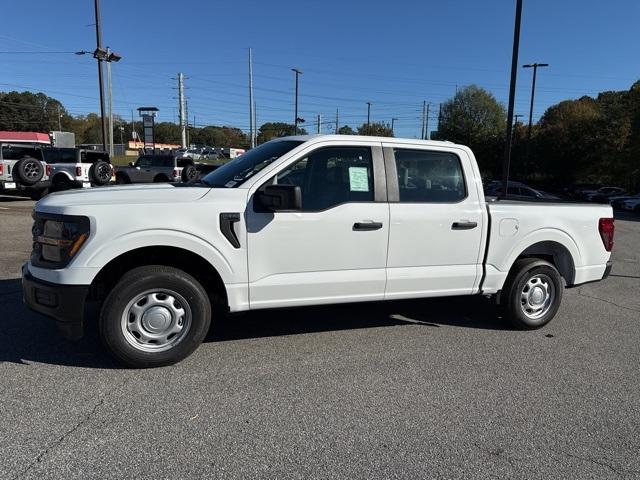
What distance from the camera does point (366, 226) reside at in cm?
436

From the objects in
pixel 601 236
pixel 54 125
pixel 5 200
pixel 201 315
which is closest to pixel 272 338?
pixel 201 315

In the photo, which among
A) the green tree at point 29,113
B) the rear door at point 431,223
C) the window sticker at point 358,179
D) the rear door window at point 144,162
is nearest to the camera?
the window sticker at point 358,179

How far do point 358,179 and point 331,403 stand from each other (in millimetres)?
1898

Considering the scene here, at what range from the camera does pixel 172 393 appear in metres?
3.61

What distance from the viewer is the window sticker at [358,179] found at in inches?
174

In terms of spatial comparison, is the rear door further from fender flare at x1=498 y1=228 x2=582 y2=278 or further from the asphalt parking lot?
the asphalt parking lot

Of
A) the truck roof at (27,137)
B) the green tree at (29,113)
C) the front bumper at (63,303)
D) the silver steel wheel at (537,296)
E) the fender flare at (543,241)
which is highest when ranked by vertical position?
the green tree at (29,113)

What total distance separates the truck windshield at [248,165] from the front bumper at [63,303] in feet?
4.44

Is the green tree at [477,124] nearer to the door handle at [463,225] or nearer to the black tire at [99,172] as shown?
the black tire at [99,172]

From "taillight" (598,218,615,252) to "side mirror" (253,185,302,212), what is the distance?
3.52m

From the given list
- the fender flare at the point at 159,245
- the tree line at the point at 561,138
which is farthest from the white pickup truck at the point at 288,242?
the tree line at the point at 561,138

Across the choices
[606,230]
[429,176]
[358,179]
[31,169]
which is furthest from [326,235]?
[31,169]

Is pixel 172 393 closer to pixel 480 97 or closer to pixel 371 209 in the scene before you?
pixel 371 209

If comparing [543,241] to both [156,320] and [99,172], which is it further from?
[99,172]
